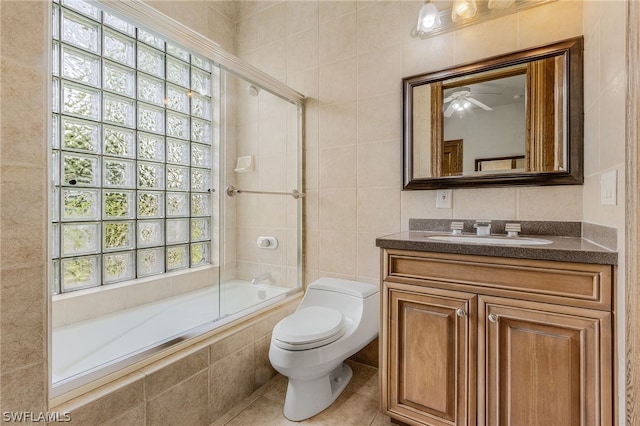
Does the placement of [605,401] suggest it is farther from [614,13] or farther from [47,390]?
[47,390]

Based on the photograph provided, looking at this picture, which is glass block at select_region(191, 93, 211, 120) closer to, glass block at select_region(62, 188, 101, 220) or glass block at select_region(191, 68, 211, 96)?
glass block at select_region(191, 68, 211, 96)

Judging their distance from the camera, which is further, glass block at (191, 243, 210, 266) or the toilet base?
glass block at (191, 243, 210, 266)

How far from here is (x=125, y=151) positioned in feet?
6.11

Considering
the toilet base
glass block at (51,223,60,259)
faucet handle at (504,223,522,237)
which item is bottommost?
the toilet base

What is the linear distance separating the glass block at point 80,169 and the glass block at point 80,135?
49 mm

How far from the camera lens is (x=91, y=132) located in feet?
5.55

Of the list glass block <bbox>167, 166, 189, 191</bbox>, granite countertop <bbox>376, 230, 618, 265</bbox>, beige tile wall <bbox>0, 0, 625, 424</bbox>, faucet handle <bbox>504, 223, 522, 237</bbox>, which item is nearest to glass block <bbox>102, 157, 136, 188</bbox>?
glass block <bbox>167, 166, 189, 191</bbox>

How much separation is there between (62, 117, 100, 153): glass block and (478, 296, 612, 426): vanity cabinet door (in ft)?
7.03

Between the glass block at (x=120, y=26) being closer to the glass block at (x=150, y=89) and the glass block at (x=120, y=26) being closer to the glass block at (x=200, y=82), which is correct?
the glass block at (x=150, y=89)

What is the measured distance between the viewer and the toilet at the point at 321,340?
1366mm

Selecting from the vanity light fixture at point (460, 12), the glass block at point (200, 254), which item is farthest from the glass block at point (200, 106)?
the vanity light fixture at point (460, 12)

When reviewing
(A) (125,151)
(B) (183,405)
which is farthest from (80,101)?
(B) (183,405)

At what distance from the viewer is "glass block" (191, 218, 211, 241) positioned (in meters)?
2.17

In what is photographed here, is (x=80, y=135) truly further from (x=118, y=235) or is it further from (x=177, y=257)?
(x=177, y=257)
